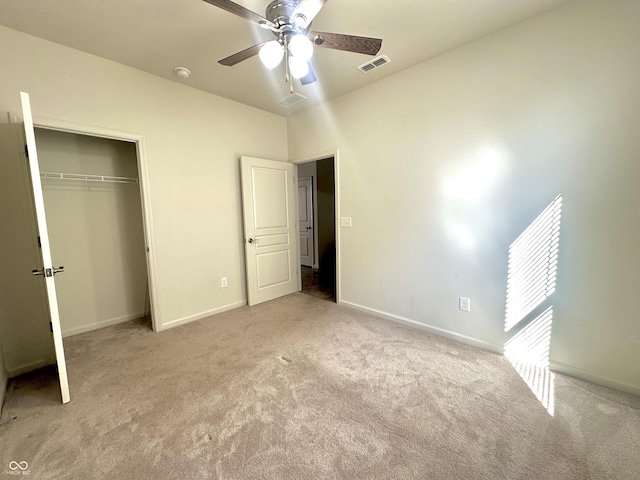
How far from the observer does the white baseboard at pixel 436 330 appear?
2353 millimetres

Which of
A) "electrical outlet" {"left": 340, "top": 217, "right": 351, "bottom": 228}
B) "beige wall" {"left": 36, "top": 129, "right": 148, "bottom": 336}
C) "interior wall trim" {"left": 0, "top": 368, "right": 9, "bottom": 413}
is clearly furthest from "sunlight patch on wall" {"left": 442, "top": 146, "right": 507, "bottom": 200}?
"interior wall trim" {"left": 0, "top": 368, "right": 9, "bottom": 413}

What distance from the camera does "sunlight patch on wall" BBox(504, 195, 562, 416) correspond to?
1.98m

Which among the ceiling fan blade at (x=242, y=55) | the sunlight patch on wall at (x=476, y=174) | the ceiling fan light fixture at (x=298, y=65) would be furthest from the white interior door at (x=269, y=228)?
the sunlight patch on wall at (x=476, y=174)

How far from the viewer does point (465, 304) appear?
2.47m

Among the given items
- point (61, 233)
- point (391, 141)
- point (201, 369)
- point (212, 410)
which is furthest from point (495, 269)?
point (61, 233)

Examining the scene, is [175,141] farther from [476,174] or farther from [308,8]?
[476,174]

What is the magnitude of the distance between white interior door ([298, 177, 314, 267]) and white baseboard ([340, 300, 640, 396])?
8.17 ft

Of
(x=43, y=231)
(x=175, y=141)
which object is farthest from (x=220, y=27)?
(x=43, y=231)

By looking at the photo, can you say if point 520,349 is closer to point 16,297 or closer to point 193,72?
point 193,72

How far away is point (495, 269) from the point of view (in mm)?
2275

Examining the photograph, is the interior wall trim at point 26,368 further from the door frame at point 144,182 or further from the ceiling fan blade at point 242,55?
the ceiling fan blade at point 242,55

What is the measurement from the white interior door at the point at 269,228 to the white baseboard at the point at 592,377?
3.09 meters

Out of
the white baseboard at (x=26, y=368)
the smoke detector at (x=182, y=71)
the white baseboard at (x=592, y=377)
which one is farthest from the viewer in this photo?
the smoke detector at (x=182, y=71)

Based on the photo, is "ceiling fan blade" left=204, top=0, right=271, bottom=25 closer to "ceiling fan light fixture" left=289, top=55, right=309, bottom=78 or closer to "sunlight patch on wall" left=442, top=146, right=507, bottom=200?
"ceiling fan light fixture" left=289, top=55, right=309, bottom=78
